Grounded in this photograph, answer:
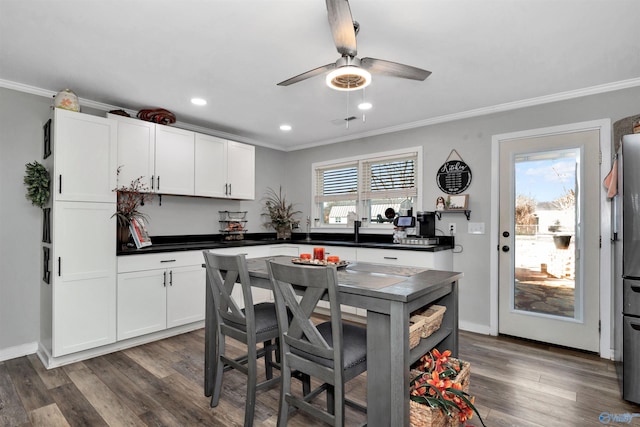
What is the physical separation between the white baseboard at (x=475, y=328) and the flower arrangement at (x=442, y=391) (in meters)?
1.92

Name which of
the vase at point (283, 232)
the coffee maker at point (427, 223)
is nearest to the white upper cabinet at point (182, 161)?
the vase at point (283, 232)

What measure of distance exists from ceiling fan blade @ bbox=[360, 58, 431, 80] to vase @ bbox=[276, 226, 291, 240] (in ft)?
10.9

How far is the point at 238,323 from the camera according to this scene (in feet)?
7.02

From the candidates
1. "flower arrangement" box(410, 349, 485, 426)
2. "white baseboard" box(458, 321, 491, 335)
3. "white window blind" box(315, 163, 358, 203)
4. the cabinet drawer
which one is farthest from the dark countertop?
"flower arrangement" box(410, 349, 485, 426)

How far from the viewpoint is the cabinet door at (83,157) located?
285 centimetres

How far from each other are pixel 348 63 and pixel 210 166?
2.73 metres

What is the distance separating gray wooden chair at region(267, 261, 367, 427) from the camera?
5.19 feet

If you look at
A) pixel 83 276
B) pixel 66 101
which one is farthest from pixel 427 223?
pixel 66 101

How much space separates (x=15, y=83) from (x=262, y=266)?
2.84 meters

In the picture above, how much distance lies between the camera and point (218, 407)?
2250mm

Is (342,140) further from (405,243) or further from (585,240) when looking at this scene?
(585,240)

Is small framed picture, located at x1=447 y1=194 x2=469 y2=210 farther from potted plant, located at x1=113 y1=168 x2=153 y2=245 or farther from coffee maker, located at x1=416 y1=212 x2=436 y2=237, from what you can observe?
potted plant, located at x1=113 y1=168 x2=153 y2=245

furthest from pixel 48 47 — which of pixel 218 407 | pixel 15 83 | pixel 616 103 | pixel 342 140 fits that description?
pixel 616 103

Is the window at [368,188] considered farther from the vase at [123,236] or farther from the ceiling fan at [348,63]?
the vase at [123,236]
